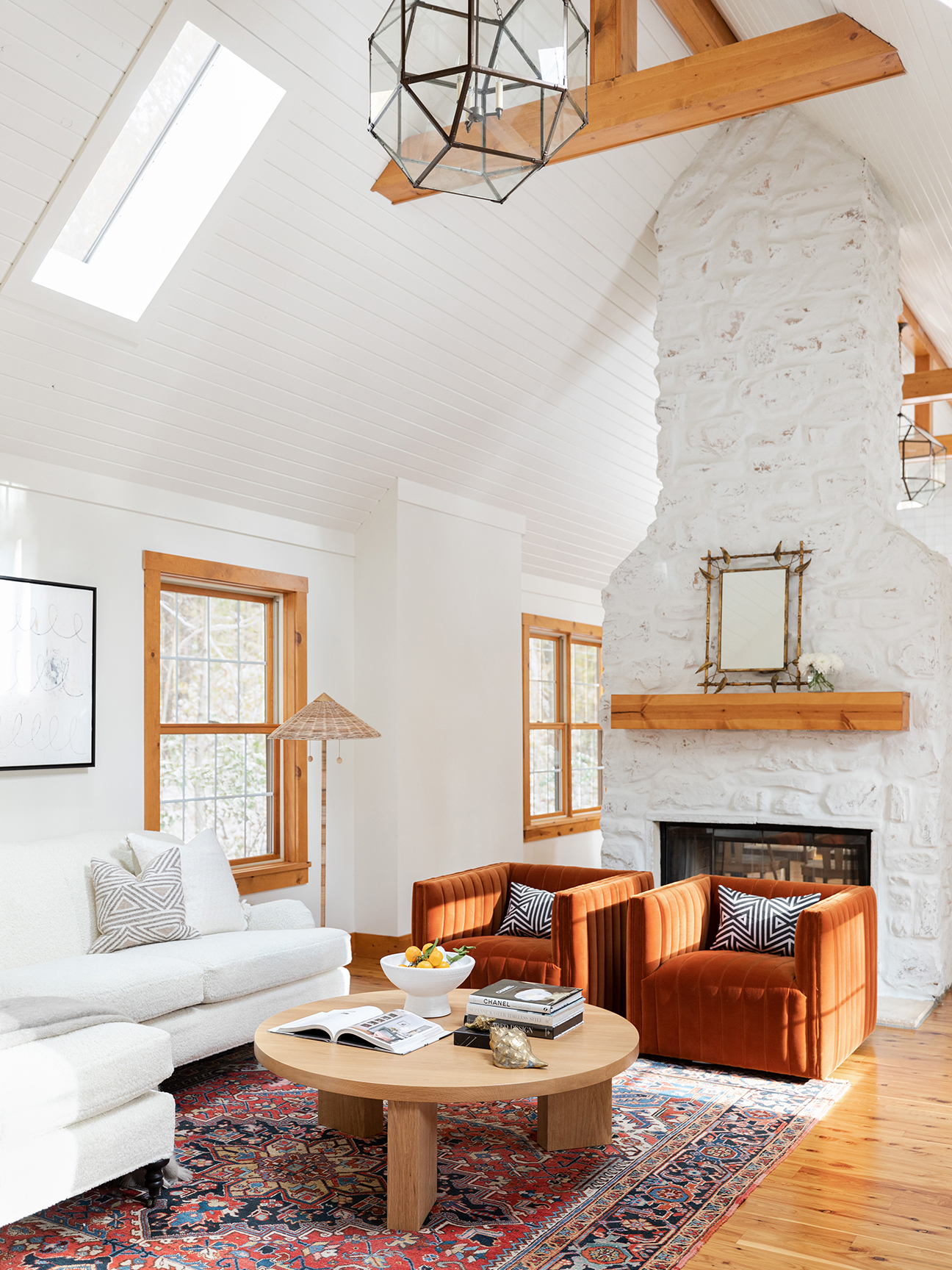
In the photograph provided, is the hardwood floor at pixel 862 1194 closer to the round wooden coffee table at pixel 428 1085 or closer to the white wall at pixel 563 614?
the round wooden coffee table at pixel 428 1085

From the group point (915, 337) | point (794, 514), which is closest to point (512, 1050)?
point (794, 514)

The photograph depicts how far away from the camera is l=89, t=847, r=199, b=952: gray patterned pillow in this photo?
4.07 metres

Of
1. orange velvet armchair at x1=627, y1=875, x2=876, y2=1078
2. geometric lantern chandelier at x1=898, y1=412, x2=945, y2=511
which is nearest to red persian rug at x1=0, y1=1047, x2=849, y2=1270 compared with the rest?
orange velvet armchair at x1=627, y1=875, x2=876, y2=1078

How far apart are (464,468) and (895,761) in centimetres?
296

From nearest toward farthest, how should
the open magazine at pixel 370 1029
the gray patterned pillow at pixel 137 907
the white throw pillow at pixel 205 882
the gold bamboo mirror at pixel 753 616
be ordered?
the open magazine at pixel 370 1029 < the gray patterned pillow at pixel 137 907 < the white throw pillow at pixel 205 882 < the gold bamboo mirror at pixel 753 616

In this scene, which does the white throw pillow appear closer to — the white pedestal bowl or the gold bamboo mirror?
the white pedestal bowl

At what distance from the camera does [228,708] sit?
5.64 meters

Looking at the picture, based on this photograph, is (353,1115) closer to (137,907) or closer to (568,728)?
(137,907)

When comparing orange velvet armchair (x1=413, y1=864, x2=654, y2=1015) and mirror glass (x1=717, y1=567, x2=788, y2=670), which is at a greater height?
mirror glass (x1=717, y1=567, x2=788, y2=670)

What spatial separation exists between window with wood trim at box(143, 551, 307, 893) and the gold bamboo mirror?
218 centimetres

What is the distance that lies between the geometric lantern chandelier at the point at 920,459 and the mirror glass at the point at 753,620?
8.35ft

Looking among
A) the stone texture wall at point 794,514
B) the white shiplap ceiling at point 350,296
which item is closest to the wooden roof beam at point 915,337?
the white shiplap ceiling at point 350,296

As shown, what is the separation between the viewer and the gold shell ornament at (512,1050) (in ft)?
9.47

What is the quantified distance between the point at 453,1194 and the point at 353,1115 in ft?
1.72
